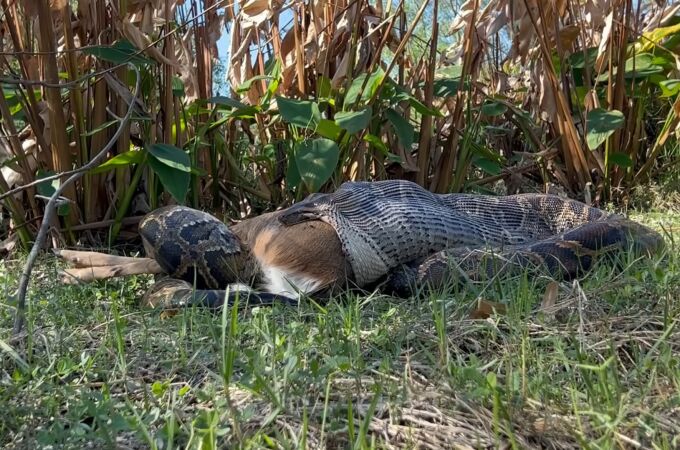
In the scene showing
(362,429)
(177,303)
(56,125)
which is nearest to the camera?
(362,429)

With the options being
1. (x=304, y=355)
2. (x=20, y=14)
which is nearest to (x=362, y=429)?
(x=304, y=355)

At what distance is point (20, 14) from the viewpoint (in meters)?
3.76

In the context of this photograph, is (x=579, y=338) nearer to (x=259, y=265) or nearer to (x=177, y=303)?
(x=177, y=303)

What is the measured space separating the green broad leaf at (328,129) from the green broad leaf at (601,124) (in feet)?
6.06

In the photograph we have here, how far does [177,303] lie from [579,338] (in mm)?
1382

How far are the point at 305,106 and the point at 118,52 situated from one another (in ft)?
3.77

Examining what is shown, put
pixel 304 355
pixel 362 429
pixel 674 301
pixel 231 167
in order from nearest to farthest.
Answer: pixel 362 429, pixel 304 355, pixel 674 301, pixel 231 167

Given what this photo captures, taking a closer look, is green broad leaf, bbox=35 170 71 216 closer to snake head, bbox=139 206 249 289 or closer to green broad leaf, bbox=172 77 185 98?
snake head, bbox=139 206 249 289

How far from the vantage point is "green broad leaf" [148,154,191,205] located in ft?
11.2

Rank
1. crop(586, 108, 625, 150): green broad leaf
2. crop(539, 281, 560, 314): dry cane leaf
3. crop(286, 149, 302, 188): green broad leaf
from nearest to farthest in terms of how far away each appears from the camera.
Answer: crop(539, 281, 560, 314): dry cane leaf → crop(286, 149, 302, 188): green broad leaf → crop(586, 108, 625, 150): green broad leaf

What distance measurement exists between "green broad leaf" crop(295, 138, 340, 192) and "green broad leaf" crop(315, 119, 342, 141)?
0.09 metres

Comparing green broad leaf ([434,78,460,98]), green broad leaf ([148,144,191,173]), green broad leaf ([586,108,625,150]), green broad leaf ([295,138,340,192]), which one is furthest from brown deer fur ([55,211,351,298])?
green broad leaf ([586,108,625,150])

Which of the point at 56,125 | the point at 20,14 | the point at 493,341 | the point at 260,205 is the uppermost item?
the point at 20,14

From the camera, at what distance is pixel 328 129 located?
4137 millimetres
